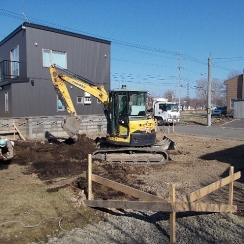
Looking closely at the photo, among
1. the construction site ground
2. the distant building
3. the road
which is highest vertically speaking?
the distant building

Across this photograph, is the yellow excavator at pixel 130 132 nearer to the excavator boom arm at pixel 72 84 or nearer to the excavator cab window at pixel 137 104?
the excavator cab window at pixel 137 104

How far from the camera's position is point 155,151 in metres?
11.5

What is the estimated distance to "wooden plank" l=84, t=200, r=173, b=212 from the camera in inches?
197

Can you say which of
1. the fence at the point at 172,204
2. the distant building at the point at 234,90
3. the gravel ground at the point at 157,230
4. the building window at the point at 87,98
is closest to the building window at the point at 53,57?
the building window at the point at 87,98

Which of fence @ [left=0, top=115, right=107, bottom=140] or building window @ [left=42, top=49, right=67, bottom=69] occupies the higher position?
building window @ [left=42, top=49, right=67, bottom=69]

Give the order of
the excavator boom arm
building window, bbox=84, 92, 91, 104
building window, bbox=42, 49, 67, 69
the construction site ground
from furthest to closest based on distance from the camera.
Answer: building window, bbox=84, 92, 91, 104 < building window, bbox=42, 49, 67, 69 < the excavator boom arm < the construction site ground

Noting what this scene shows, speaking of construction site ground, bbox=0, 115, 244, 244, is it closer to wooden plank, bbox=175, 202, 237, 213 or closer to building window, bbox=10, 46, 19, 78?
wooden plank, bbox=175, 202, 237, 213

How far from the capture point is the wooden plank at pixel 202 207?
5039 mm

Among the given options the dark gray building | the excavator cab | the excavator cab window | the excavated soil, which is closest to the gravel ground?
the excavated soil

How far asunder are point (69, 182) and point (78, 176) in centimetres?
72

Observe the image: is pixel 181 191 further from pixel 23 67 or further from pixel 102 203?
pixel 23 67

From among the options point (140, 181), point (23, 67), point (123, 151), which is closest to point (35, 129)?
point (23, 67)

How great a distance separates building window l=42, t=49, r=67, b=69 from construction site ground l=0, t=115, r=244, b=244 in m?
8.45

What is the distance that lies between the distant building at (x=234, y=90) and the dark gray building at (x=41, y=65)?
93.5 feet
